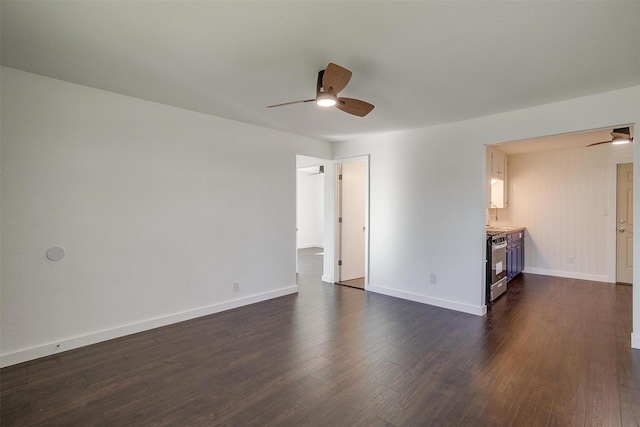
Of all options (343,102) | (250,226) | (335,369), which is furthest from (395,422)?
(250,226)

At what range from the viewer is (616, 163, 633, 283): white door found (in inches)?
208

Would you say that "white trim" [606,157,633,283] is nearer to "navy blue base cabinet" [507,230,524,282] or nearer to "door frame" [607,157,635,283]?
"door frame" [607,157,635,283]

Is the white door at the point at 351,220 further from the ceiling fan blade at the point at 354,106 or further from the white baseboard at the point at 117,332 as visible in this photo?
the ceiling fan blade at the point at 354,106

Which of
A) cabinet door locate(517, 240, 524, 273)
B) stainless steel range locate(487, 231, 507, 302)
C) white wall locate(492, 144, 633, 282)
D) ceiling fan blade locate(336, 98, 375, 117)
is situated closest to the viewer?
ceiling fan blade locate(336, 98, 375, 117)

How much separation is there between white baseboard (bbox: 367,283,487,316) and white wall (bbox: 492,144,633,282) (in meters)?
3.24

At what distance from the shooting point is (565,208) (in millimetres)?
5922

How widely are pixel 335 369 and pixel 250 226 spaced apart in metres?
2.39

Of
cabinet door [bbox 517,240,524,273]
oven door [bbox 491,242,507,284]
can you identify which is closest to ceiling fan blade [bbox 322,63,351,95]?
oven door [bbox 491,242,507,284]

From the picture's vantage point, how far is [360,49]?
222cm

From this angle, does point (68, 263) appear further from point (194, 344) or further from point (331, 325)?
point (331, 325)

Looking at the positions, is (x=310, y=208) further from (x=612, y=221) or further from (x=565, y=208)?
(x=612, y=221)

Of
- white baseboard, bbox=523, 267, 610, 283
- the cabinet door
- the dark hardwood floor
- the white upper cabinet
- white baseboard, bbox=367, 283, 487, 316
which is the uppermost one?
the white upper cabinet

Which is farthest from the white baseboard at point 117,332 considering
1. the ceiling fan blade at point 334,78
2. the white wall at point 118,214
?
the ceiling fan blade at point 334,78

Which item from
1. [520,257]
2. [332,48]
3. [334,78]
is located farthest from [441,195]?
[520,257]
